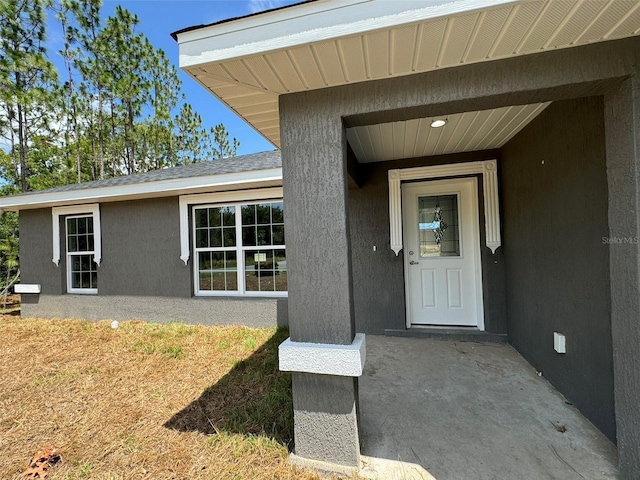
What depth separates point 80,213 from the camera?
604cm

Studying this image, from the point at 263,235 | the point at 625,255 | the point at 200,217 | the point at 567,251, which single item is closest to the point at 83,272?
the point at 200,217

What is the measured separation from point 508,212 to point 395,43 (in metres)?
2.90

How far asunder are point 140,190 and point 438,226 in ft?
16.2

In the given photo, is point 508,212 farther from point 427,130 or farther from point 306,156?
point 306,156

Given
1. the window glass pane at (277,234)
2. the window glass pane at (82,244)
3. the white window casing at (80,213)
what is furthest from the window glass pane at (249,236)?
the window glass pane at (82,244)

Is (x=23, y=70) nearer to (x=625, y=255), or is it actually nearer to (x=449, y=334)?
(x=449, y=334)

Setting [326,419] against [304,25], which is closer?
[304,25]

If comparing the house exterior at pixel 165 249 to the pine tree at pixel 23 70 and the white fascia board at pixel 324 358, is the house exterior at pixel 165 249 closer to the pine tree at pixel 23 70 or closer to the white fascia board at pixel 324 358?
the white fascia board at pixel 324 358

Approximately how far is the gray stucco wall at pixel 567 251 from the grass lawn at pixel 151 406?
218 centimetres

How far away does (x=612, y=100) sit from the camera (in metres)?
1.59

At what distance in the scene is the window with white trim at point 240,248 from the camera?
16.6ft

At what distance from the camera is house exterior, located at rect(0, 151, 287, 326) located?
16.3 feet

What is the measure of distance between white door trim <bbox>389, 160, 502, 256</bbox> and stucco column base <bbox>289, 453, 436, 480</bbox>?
8.74 ft

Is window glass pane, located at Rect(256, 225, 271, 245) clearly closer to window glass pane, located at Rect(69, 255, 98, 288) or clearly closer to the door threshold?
the door threshold
